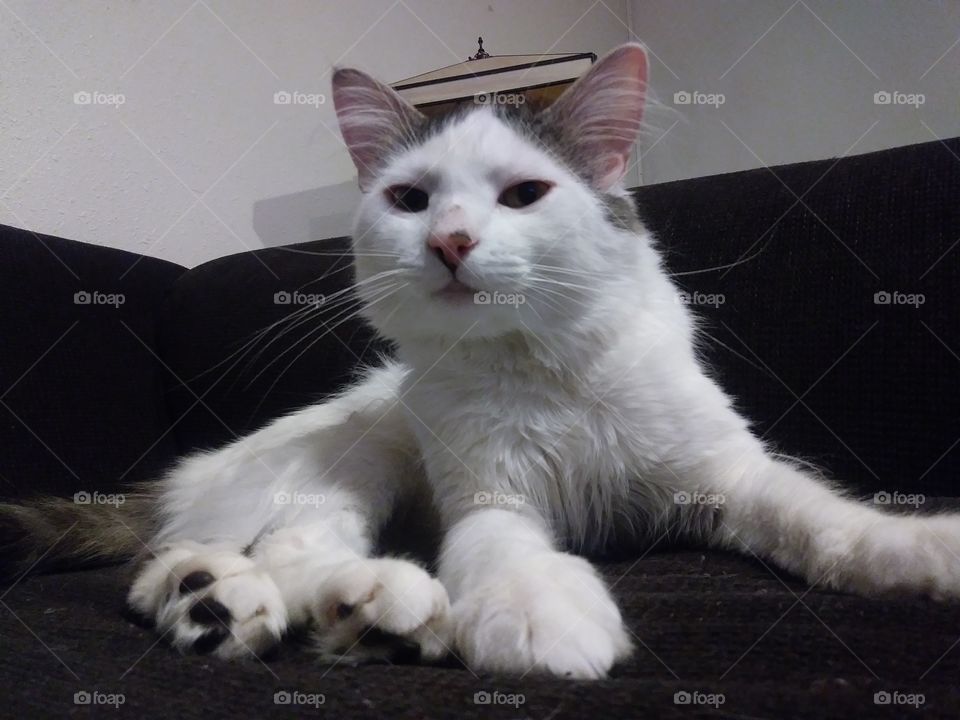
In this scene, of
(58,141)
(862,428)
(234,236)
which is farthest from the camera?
(234,236)

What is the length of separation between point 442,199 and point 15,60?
4.93 ft

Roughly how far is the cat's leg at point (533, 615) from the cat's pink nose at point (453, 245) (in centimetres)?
41

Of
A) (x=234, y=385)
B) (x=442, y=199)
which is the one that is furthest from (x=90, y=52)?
(x=442, y=199)

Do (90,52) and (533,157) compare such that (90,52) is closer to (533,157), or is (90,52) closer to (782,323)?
(533,157)

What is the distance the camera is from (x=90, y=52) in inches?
76.9

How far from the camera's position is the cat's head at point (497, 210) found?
3.27 ft
